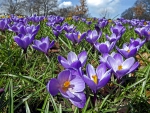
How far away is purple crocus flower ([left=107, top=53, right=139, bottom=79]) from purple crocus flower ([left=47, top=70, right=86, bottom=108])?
0.38 metres

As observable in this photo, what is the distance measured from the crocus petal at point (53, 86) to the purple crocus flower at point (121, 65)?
0.47 m

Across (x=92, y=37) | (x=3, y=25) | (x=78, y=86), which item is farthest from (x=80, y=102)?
(x=3, y=25)

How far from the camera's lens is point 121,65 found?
1405 millimetres

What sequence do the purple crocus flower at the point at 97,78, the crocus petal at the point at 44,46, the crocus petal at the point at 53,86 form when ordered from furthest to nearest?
1. the crocus petal at the point at 44,46
2. the purple crocus flower at the point at 97,78
3. the crocus petal at the point at 53,86

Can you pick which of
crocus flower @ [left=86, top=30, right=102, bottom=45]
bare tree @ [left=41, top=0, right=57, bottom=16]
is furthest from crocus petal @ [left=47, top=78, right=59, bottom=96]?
bare tree @ [left=41, top=0, right=57, bottom=16]

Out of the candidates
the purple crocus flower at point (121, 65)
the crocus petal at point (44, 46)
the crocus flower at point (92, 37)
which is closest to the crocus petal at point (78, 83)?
the purple crocus flower at point (121, 65)

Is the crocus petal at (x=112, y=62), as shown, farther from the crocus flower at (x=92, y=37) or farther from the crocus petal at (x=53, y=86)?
the crocus flower at (x=92, y=37)

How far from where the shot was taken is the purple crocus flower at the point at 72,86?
985mm

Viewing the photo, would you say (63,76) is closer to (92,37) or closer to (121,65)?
(121,65)

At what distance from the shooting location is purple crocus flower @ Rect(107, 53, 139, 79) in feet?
4.34

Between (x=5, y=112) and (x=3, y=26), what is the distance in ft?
8.01

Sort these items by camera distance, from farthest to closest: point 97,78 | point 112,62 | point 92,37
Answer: point 92,37
point 112,62
point 97,78

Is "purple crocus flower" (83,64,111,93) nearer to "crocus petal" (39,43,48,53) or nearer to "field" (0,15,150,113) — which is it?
"field" (0,15,150,113)

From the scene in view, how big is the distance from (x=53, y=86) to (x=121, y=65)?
583 mm
